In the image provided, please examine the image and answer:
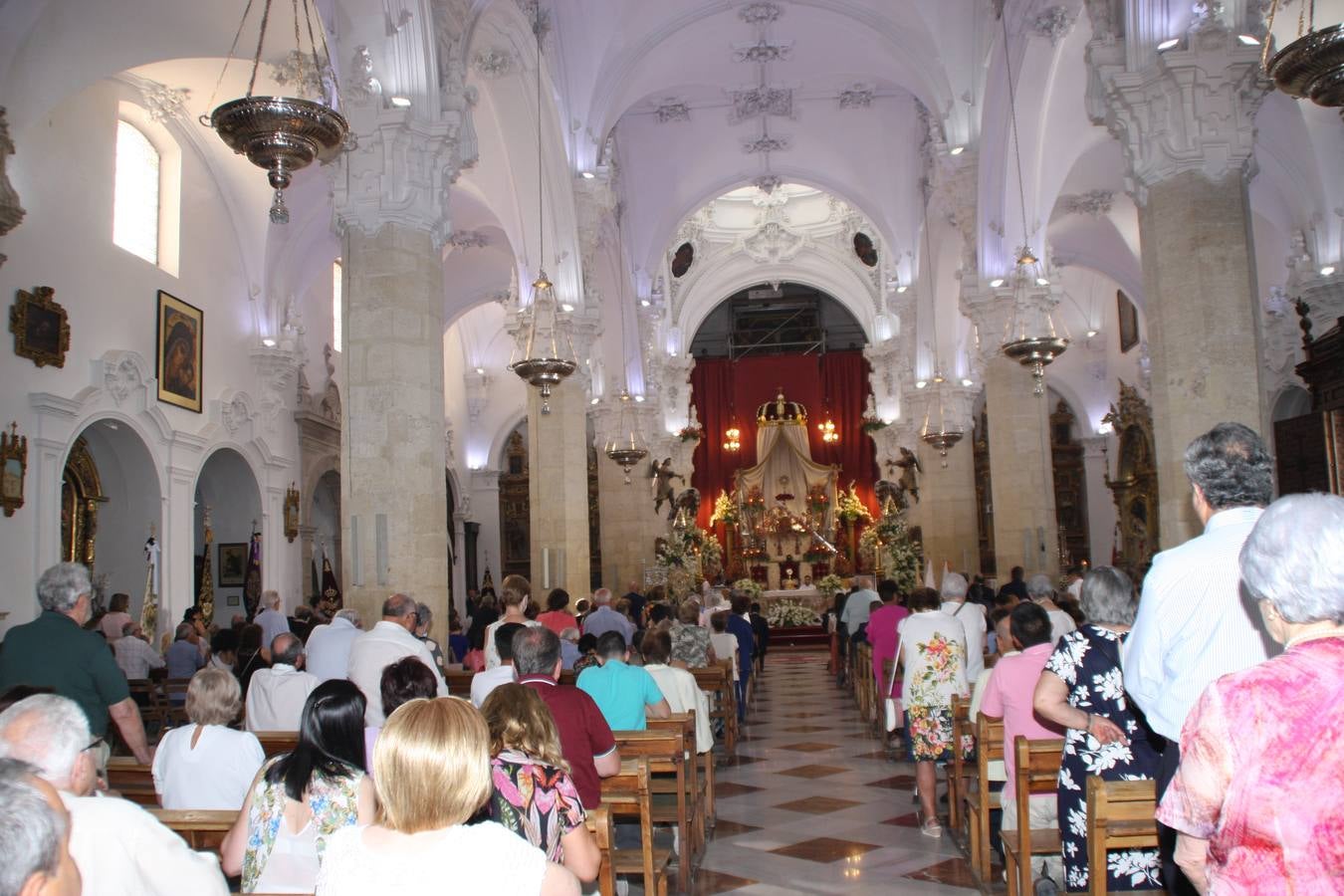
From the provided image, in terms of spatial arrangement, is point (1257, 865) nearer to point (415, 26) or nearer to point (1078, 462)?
point (415, 26)

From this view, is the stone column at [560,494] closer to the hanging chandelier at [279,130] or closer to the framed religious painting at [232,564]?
the framed religious painting at [232,564]

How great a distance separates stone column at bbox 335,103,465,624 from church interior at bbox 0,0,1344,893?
1.2 inches

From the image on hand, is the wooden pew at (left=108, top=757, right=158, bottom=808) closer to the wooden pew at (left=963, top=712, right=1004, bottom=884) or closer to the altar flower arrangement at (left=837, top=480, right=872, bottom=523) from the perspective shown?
Result: the wooden pew at (left=963, top=712, right=1004, bottom=884)

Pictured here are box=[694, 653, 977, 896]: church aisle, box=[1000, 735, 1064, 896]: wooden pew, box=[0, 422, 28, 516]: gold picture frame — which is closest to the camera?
box=[1000, 735, 1064, 896]: wooden pew

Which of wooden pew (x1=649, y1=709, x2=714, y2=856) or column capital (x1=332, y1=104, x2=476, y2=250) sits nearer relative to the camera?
wooden pew (x1=649, y1=709, x2=714, y2=856)

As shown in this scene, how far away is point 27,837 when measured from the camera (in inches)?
61.9

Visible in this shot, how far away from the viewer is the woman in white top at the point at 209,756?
396 cm

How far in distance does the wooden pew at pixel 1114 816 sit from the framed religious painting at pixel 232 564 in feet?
48.9

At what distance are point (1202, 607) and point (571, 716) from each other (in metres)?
2.21

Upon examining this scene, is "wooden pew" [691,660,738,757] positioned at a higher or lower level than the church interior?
lower

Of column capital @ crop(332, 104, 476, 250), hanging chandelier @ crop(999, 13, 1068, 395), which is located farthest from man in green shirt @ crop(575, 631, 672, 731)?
hanging chandelier @ crop(999, 13, 1068, 395)

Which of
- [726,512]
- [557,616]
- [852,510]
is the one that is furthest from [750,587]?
[557,616]

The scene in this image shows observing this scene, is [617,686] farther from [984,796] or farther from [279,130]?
[279,130]

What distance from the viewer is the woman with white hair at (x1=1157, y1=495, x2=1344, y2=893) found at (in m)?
1.70
